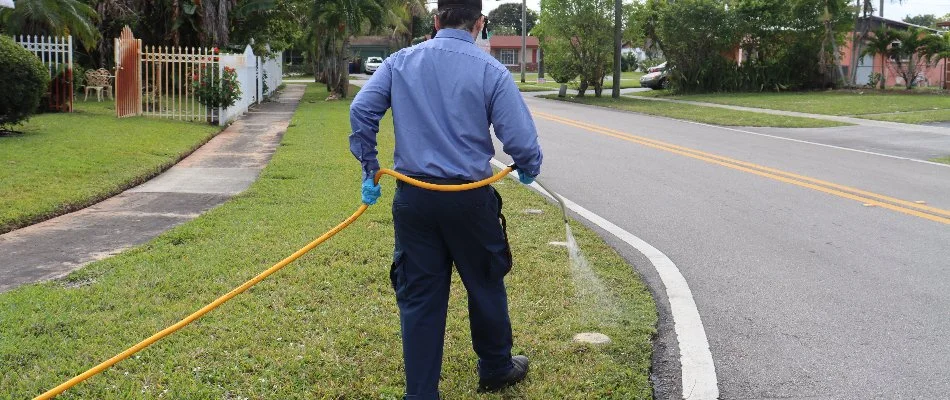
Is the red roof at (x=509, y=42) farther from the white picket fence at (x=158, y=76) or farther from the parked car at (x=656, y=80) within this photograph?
the white picket fence at (x=158, y=76)

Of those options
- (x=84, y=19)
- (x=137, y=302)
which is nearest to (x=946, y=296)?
(x=137, y=302)

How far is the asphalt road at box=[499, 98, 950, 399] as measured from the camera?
15.9 feet

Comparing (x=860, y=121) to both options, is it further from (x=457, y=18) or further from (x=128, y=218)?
(x=457, y=18)

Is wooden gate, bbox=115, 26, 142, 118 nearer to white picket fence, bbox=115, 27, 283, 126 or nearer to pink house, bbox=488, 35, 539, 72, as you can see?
white picket fence, bbox=115, 27, 283, 126

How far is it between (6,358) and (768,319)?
13.7 feet

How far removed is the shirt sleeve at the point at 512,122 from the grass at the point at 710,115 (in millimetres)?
18650

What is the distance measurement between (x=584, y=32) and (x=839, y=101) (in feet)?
32.0

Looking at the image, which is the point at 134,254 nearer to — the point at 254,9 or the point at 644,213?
the point at 644,213

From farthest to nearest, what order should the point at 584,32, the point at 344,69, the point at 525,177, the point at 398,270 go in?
the point at 584,32, the point at 344,69, the point at 525,177, the point at 398,270

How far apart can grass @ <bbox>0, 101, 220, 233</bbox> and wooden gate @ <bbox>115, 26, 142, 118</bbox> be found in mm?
582

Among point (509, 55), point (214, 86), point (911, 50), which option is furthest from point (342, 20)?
point (509, 55)

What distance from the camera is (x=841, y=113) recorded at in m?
25.0

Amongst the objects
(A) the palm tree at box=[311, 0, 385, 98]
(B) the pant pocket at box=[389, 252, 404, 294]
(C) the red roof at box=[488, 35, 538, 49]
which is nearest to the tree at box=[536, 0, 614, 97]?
(A) the palm tree at box=[311, 0, 385, 98]

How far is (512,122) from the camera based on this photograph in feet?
12.7
